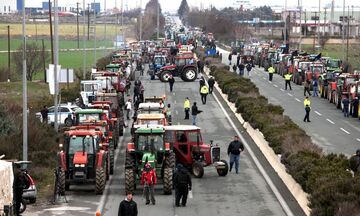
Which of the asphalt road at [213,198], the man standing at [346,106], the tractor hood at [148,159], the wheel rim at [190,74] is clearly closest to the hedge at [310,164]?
the asphalt road at [213,198]

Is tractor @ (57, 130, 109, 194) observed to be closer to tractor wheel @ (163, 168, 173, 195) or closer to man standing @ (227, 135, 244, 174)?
tractor wheel @ (163, 168, 173, 195)

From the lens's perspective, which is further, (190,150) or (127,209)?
(190,150)

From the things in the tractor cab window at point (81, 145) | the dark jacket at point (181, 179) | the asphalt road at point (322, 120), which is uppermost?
the tractor cab window at point (81, 145)

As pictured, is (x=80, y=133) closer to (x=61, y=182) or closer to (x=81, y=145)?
(x=81, y=145)

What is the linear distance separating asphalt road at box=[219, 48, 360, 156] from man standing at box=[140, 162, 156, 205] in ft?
41.9

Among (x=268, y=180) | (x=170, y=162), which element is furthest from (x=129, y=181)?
(x=268, y=180)

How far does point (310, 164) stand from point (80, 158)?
6.80m

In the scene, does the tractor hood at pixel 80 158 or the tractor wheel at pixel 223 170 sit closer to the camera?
the tractor hood at pixel 80 158

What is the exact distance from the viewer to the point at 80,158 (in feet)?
94.4

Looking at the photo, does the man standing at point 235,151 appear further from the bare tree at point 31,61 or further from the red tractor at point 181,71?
the bare tree at point 31,61

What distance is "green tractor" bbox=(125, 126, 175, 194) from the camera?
2842 cm

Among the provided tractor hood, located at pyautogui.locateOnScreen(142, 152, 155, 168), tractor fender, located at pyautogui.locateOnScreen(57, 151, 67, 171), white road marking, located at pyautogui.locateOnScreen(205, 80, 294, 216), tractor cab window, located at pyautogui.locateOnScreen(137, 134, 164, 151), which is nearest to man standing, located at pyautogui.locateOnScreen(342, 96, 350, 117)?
white road marking, located at pyautogui.locateOnScreen(205, 80, 294, 216)

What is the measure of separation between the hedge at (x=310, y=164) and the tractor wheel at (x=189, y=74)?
75.3 ft

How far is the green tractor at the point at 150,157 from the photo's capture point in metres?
28.4
